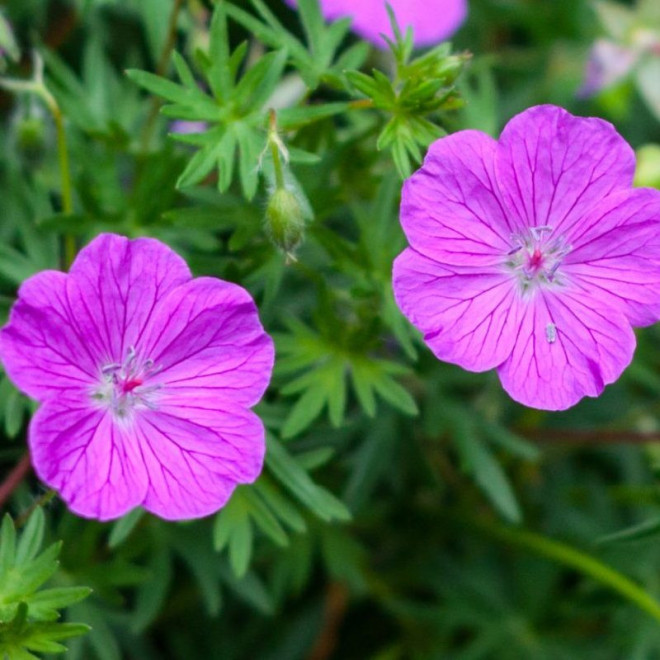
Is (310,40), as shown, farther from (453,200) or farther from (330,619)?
(330,619)

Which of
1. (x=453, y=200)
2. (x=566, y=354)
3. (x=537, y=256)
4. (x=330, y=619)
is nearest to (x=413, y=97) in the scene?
(x=453, y=200)

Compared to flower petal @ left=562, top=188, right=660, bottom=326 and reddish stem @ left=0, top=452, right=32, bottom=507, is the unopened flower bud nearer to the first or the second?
flower petal @ left=562, top=188, right=660, bottom=326

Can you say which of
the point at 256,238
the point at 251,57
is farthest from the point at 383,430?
the point at 251,57

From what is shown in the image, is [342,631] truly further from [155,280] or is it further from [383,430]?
[155,280]

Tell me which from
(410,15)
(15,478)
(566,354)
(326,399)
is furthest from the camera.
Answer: (410,15)

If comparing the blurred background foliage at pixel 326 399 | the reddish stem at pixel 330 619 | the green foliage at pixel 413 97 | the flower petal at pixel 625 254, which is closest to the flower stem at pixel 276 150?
the blurred background foliage at pixel 326 399
